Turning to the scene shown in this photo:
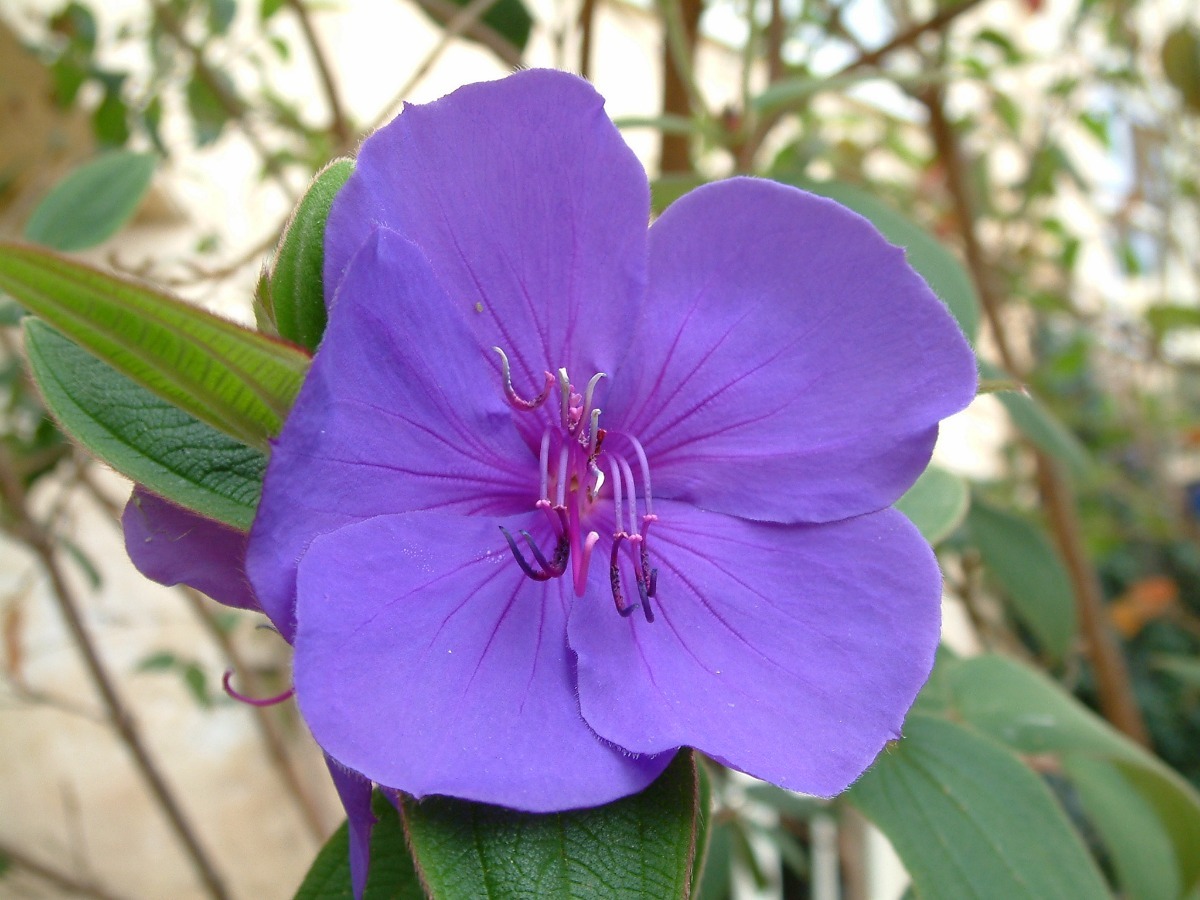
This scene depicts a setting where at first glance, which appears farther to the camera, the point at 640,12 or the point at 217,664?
the point at 217,664

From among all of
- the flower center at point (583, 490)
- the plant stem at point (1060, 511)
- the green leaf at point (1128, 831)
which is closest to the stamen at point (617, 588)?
the flower center at point (583, 490)

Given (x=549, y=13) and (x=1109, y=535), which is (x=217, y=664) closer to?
(x=549, y=13)

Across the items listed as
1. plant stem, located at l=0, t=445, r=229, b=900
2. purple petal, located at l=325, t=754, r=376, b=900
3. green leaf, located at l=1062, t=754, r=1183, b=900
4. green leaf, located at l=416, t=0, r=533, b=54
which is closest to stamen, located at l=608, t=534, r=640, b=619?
purple petal, located at l=325, t=754, r=376, b=900

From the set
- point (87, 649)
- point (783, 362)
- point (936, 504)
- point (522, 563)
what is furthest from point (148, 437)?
point (87, 649)

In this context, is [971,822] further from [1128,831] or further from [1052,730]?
[1128,831]

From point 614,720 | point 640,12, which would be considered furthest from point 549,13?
point 614,720
